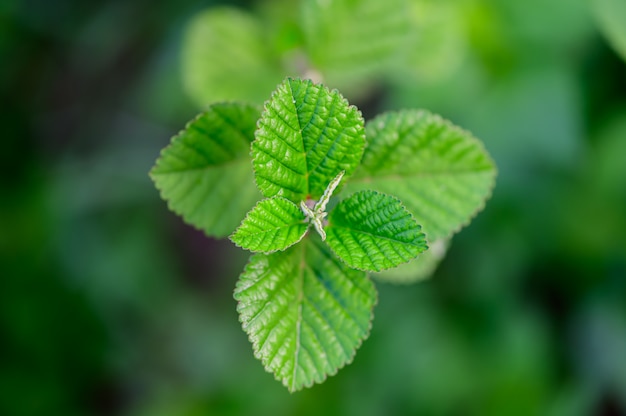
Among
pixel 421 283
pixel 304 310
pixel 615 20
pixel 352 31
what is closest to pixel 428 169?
pixel 304 310

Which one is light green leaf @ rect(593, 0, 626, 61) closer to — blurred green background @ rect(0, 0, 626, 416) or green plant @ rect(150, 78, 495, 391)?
blurred green background @ rect(0, 0, 626, 416)

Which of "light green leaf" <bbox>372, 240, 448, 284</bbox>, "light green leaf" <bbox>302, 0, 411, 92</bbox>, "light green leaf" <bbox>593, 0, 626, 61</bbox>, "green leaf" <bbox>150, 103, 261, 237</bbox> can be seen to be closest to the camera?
"green leaf" <bbox>150, 103, 261, 237</bbox>

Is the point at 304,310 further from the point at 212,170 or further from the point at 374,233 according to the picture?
the point at 212,170

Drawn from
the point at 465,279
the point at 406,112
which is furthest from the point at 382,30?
the point at 465,279

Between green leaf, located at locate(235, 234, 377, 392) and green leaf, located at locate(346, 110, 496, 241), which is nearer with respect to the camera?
green leaf, located at locate(235, 234, 377, 392)

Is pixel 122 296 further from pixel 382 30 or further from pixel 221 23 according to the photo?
pixel 382 30

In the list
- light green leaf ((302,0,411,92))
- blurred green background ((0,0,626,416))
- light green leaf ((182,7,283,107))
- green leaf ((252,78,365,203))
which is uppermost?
light green leaf ((182,7,283,107))

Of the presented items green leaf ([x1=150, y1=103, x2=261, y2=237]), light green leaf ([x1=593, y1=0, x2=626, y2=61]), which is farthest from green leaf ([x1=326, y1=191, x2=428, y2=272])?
light green leaf ([x1=593, y1=0, x2=626, y2=61])
